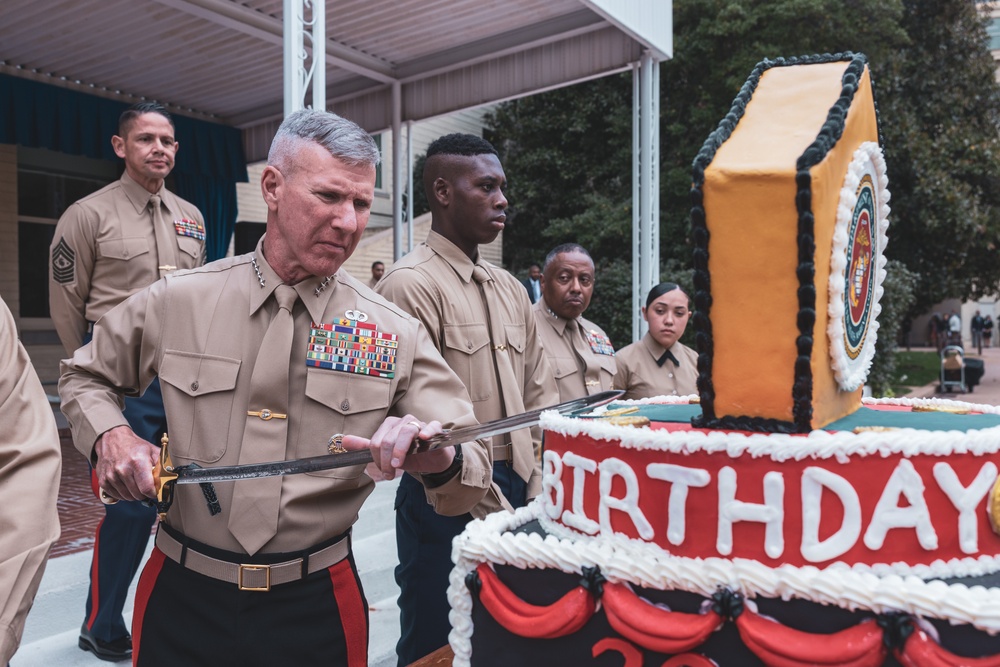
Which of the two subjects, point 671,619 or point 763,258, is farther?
point 763,258

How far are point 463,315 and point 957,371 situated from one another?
15886mm

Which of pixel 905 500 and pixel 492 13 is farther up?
pixel 492 13

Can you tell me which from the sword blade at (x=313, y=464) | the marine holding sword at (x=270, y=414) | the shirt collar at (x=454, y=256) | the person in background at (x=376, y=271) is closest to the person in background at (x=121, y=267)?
the shirt collar at (x=454, y=256)

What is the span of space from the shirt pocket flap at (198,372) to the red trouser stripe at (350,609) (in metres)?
0.53

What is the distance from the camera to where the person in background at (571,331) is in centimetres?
420

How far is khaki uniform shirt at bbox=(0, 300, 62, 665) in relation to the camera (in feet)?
4.95

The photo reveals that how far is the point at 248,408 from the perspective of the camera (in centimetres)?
207

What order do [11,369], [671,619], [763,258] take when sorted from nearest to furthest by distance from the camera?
[11,369] < [671,619] < [763,258]

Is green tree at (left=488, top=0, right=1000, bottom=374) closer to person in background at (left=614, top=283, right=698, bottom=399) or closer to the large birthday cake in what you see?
person in background at (left=614, top=283, right=698, bottom=399)

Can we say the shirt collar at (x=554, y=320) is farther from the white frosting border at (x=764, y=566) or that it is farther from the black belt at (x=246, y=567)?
the black belt at (x=246, y=567)

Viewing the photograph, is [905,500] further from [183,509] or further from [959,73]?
[959,73]

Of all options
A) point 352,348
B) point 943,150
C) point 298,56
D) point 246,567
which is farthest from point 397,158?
point 943,150

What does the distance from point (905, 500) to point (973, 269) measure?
19.2 meters

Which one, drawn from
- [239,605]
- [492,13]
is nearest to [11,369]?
[239,605]
